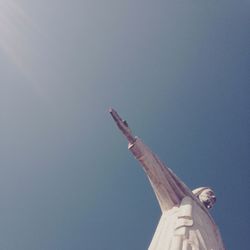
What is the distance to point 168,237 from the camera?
28.7 ft

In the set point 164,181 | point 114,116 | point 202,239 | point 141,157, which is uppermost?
point 114,116

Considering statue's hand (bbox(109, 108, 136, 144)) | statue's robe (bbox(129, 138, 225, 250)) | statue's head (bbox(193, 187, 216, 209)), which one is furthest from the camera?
statue's head (bbox(193, 187, 216, 209))

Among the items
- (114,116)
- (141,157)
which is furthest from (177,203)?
(114,116)

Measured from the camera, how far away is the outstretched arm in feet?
31.7

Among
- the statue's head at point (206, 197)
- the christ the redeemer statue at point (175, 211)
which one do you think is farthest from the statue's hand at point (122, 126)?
the statue's head at point (206, 197)

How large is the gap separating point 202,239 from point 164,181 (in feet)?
5.40

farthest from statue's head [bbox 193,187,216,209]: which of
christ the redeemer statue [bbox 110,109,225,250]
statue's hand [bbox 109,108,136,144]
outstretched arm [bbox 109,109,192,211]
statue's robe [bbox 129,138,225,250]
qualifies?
statue's hand [bbox 109,108,136,144]

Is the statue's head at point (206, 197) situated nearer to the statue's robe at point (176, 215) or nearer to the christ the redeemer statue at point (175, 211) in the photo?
the christ the redeemer statue at point (175, 211)

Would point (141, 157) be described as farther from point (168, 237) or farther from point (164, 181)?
point (168, 237)

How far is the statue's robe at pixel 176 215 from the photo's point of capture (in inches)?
338

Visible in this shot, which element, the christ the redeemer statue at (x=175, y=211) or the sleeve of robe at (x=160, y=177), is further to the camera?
the sleeve of robe at (x=160, y=177)

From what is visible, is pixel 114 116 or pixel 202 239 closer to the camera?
pixel 202 239

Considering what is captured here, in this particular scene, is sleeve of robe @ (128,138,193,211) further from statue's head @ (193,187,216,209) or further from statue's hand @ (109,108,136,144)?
statue's head @ (193,187,216,209)

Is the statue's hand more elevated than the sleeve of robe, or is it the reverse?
the statue's hand
